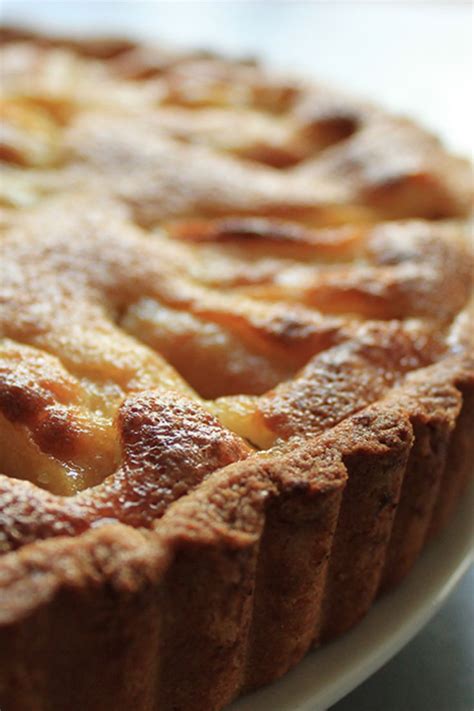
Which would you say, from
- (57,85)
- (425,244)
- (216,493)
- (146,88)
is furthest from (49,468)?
(146,88)

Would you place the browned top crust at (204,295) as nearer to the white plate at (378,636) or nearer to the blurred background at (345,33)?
the white plate at (378,636)

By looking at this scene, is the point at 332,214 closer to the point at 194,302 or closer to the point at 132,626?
the point at 194,302

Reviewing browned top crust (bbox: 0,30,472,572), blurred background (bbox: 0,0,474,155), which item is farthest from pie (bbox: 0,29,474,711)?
blurred background (bbox: 0,0,474,155)

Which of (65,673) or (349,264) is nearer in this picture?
(65,673)

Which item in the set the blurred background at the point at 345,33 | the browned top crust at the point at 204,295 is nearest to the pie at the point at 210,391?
the browned top crust at the point at 204,295

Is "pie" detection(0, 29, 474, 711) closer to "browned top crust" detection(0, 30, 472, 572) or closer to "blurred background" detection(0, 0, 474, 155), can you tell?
"browned top crust" detection(0, 30, 472, 572)
